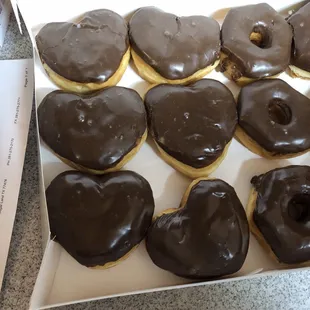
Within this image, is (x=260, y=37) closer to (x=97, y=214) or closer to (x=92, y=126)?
(x=92, y=126)

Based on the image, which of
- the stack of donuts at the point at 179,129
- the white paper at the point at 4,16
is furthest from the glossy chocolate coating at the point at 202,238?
the white paper at the point at 4,16

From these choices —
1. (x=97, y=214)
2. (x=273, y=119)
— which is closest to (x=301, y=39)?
(x=273, y=119)

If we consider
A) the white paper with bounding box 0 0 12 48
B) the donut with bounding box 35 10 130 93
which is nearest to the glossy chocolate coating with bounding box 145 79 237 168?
the donut with bounding box 35 10 130 93

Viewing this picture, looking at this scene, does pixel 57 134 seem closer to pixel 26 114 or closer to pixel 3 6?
pixel 26 114

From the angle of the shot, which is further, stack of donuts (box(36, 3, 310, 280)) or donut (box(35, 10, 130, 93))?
donut (box(35, 10, 130, 93))

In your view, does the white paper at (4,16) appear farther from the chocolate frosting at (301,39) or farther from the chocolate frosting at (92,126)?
the chocolate frosting at (301,39)

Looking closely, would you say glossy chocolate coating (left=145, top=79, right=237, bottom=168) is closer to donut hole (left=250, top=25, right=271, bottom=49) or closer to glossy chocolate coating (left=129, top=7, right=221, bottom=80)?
glossy chocolate coating (left=129, top=7, right=221, bottom=80)

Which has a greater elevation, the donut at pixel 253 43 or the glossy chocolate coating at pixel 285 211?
the donut at pixel 253 43
